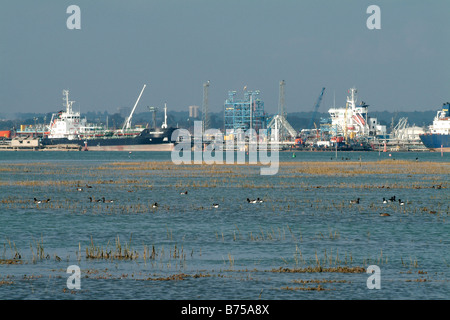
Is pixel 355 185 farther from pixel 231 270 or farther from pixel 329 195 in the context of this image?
pixel 231 270

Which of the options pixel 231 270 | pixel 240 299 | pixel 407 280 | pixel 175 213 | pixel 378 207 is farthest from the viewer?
pixel 378 207

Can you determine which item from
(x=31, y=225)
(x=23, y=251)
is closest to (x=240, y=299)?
(x=23, y=251)

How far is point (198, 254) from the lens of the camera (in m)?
29.1

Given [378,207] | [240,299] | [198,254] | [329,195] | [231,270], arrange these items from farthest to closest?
[329,195]
[378,207]
[198,254]
[231,270]
[240,299]

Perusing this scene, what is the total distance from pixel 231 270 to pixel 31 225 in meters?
17.0

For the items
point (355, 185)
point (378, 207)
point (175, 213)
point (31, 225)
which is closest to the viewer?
point (31, 225)

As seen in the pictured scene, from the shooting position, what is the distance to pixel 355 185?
71688mm

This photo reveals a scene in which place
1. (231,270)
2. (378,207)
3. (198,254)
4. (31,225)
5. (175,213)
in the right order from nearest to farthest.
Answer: (231,270) → (198,254) → (31,225) → (175,213) → (378,207)

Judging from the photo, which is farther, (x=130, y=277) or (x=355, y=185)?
(x=355, y=185)
